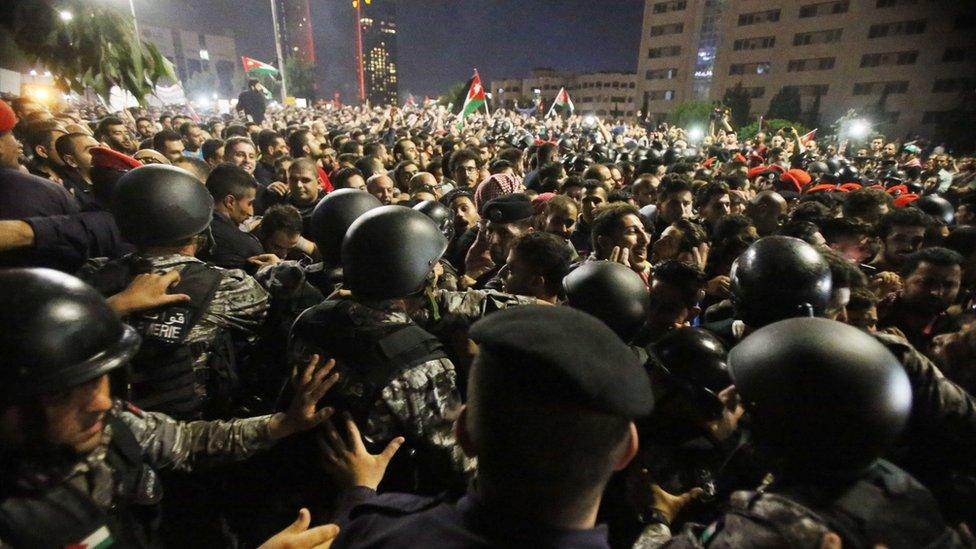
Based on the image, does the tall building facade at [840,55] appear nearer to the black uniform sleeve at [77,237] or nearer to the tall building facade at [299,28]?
the black uniform sleeve at [77,237]

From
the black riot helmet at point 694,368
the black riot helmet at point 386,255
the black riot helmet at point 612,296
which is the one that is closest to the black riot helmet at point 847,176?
the black riot helmet at point 612,296

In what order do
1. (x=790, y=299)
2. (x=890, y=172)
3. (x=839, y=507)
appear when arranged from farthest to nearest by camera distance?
(x=890, y=172) → (x=790, y=299) → (x=839, y=507)

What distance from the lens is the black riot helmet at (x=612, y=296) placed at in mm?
2506

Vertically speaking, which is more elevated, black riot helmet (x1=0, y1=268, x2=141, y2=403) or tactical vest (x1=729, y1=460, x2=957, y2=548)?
black riot helmet (x1=0, y1=268, x2=141, y2=403)

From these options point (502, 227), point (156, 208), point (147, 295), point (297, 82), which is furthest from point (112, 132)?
point (297, 82)

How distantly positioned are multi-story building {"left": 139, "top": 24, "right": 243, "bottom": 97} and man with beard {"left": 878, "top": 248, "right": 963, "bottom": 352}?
10579 centimetres

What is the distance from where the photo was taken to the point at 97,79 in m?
4.57

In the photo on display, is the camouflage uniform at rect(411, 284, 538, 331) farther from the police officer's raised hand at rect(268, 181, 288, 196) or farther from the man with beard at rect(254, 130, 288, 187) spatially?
the man with beard at rect(254, 130, 288, 187)

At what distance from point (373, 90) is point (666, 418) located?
166 m

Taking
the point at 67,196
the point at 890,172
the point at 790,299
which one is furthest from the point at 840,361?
the point at 890,172

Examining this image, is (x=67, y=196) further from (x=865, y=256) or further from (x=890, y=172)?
(x=890, y=172)

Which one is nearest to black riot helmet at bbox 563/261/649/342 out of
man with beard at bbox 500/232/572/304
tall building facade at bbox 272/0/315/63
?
man with beard at bbox 500/232/572/304

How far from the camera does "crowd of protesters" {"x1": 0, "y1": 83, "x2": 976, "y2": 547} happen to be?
3.47ft

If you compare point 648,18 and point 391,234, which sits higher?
point 648,18
